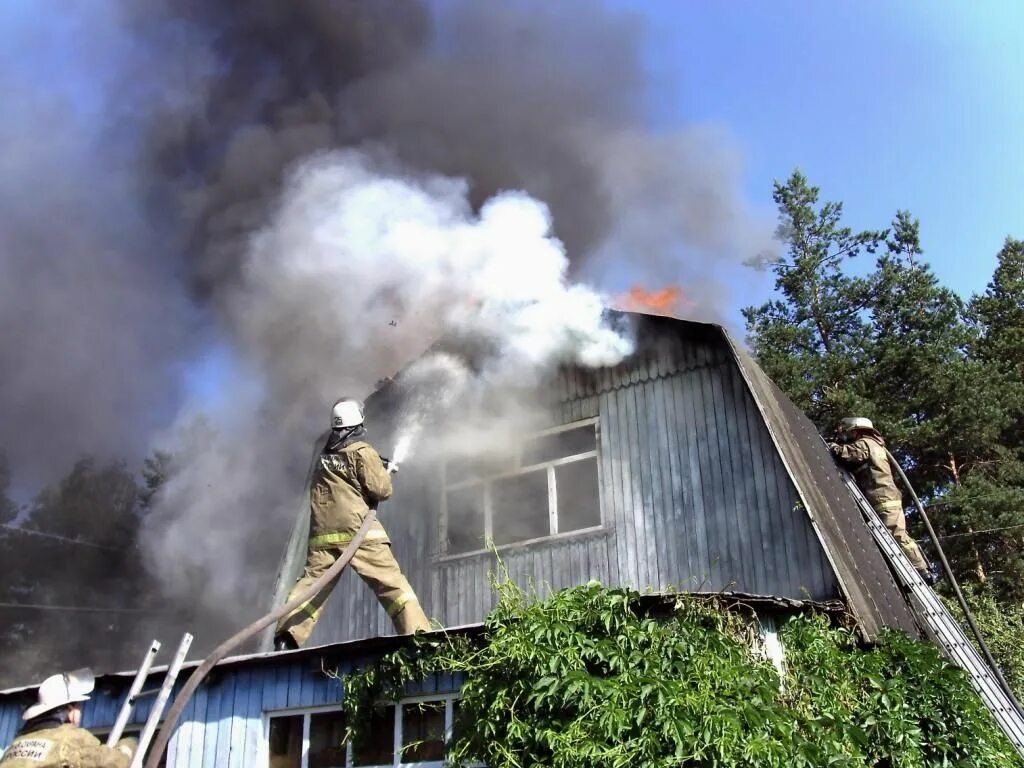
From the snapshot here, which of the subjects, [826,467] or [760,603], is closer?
[760,603]

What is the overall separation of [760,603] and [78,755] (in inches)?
163

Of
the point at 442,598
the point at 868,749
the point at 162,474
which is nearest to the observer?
the point at 868,749

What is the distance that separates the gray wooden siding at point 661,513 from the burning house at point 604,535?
1cm

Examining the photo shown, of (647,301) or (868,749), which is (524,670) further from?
(647,301)

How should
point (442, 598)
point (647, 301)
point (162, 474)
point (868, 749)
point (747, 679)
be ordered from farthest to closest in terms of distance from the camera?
1. point (162, 474)
2. point (647, 301)
3. point (442, 598)
4. point (868, 749)
5. point (747, 679)

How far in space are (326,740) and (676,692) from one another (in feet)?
9.08

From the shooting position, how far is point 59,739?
4.70m

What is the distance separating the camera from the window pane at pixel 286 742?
21.1 feet

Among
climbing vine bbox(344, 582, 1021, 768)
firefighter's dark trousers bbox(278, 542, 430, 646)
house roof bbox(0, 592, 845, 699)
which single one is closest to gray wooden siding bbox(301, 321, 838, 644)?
house roof bbox(0, 592, 845, 699)

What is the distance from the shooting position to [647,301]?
441 inches

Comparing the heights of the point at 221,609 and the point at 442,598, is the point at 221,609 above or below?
above

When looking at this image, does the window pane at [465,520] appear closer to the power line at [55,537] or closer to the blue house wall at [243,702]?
the blue house wall at [243,702]

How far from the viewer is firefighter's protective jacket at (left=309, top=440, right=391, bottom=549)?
25.2ft

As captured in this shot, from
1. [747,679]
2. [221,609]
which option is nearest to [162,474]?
[221,609]
